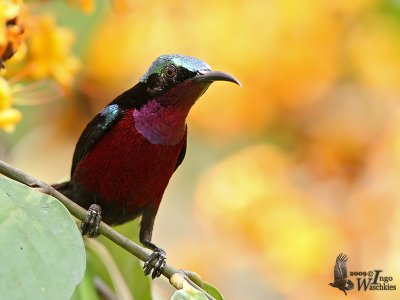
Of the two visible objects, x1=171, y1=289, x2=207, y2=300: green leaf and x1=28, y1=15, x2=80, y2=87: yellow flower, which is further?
x1=28, y1=15, x2=80, y2=87: yellow flower

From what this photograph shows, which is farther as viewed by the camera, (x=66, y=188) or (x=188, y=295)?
(x=66, y=188)

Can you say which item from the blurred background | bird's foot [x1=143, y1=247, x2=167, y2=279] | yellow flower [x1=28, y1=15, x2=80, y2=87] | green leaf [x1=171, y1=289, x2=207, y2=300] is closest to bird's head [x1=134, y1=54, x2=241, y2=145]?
yellow flower [x1=28, y1=15, x2=80, y2=87]

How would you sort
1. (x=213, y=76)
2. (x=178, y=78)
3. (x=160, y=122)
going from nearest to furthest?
(x=213, y=76) < (x=178, y=78) < (x=160, y=122)

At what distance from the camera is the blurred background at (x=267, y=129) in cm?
365

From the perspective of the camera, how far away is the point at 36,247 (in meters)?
1.54

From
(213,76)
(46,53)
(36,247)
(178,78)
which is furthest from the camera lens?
(46,53)

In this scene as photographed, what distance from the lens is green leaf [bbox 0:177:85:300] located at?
4.83ft

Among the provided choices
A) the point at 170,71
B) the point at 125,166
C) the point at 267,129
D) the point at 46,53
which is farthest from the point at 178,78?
the point at 267,129

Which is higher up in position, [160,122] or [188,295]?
[160,122]

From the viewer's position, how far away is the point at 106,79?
412 centimetres

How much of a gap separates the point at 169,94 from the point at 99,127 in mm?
253

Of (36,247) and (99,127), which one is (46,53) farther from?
(36,247)

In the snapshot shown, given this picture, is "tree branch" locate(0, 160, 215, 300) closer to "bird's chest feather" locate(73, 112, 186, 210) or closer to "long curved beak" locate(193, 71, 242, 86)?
"long curved beak" locate(193, 71, 242, 86)

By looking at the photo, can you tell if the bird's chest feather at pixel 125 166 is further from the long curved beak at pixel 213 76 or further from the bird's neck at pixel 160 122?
the long curved beak at pixel 213 76
